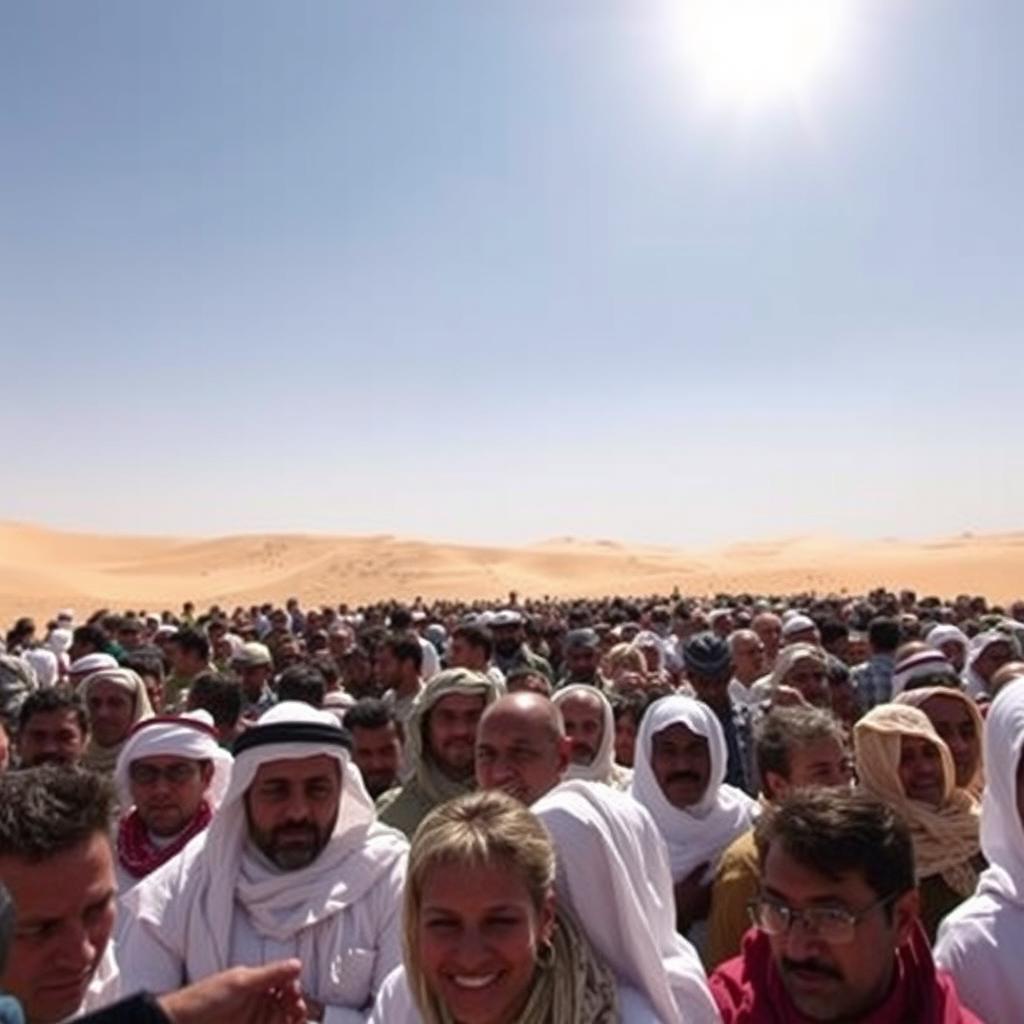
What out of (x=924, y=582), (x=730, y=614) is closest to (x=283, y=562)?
(x=924, y=582)

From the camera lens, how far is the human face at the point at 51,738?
5.14 meters

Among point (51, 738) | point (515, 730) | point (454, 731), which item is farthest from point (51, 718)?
point (515, 730)

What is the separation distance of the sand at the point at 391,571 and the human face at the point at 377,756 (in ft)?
136

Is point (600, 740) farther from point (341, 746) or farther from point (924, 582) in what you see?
point (924, 582)

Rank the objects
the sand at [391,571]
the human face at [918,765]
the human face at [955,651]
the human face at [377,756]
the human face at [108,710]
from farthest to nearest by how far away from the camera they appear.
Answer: the sand at [391,571]
the human face at [955,651]
the human face at [108,710]
the human face at [377,756]
the human face at [918,765]

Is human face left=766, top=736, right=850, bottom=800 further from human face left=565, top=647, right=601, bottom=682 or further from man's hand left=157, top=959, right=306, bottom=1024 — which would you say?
human face left=565, top=647, right=601, bottom=682

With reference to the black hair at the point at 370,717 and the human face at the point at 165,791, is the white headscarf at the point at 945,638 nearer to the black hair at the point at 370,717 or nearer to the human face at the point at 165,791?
the black hair at the point at 370,717

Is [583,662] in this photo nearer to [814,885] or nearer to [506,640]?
[506,640]

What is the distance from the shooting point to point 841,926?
91.2 inches

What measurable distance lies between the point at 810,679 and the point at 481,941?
16.3 feet

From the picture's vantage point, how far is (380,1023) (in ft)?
8.28

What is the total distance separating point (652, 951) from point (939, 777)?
1.85m

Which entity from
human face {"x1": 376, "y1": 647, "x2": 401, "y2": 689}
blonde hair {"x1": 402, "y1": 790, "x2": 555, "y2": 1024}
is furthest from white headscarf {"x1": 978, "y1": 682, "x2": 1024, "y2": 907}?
human face {"x1": 376, "y1": 647, "x2": 401, "y2": 689}

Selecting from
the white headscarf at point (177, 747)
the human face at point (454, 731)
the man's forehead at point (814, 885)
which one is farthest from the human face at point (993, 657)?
the man's forehead at point (814, 885)
